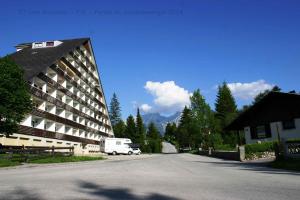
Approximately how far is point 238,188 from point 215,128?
2378 inches

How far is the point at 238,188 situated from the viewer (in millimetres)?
9281

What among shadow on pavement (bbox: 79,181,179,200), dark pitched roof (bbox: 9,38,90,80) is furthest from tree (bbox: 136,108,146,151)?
shadow on pavement (bbox: 79,181,179,200)

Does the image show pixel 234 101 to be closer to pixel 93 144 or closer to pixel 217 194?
pixel 93 144

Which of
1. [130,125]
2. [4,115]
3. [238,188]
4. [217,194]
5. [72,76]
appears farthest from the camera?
[130,125]

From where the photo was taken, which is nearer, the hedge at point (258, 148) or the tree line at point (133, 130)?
the hedge at point (258, 148)

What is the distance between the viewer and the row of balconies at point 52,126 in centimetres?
4497

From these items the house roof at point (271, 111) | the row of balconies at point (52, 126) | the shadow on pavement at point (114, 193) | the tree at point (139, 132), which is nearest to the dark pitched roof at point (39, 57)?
the row of balconies at point (52, 126)

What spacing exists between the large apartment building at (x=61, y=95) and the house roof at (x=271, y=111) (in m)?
19.2

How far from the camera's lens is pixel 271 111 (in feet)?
109

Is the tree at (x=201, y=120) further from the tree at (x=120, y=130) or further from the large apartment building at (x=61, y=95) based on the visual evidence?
the tree at (x=120, y=130)

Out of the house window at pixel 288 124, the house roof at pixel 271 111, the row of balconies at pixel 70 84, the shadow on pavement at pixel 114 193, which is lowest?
the shadow on pavement at pixel 114 193

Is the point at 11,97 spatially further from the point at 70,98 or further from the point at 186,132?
the point at 186,132

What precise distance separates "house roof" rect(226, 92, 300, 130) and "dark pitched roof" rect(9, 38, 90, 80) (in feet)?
89.7

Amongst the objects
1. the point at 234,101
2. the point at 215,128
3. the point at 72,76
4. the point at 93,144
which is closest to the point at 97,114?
the point at 93,144
